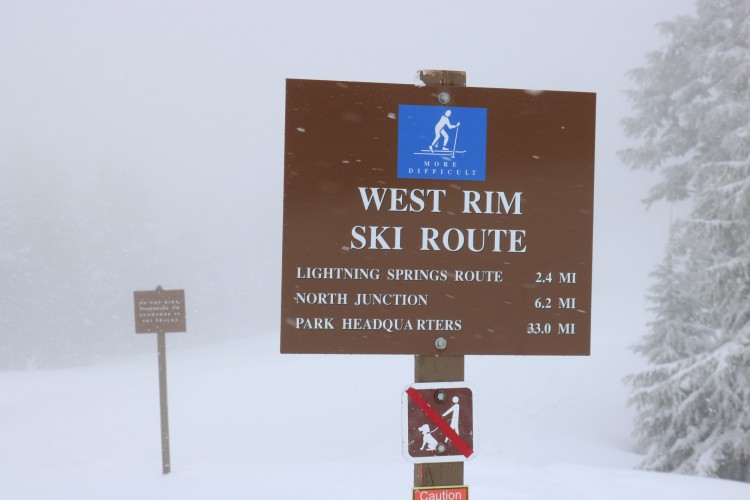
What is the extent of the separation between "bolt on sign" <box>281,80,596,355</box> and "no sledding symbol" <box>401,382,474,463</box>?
0.72 ft

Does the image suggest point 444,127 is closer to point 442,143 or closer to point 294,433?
point 442,143

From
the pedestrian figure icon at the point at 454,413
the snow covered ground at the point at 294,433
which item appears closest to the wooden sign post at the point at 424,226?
the pedestrian figure icon at the point at 454,413

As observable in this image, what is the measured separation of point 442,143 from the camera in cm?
429

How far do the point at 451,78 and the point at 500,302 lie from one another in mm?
1271

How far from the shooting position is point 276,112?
176 metres

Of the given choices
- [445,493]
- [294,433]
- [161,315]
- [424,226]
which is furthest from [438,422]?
[294,433]

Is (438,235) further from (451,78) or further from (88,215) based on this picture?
(88,215)

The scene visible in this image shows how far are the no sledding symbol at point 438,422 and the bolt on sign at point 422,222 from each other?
22cm

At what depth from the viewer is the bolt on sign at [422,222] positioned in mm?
4246

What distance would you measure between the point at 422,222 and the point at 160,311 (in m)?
9.83

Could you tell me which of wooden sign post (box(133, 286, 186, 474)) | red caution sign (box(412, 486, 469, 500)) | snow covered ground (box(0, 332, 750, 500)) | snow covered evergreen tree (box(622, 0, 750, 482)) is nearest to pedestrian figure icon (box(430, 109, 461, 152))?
snow covered ground (box(0, 332, 750, 500))

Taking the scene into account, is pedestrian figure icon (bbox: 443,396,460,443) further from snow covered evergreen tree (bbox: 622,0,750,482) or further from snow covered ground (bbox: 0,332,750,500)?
snow covered evergreen tree (bbox: 622,0,750,482)

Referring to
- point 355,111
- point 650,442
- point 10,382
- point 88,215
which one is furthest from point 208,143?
point 355,111

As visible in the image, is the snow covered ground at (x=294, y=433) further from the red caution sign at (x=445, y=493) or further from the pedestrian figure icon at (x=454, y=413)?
the red caution sign at (x=445, y=493)
